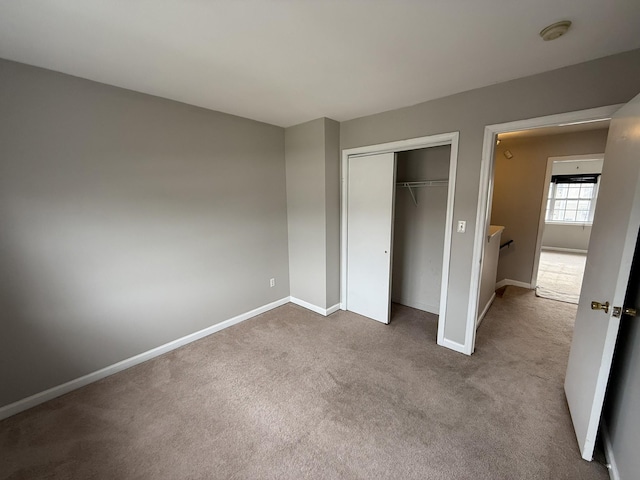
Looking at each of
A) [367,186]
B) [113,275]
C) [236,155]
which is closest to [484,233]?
[367,186]

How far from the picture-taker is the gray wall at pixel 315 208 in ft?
10.2

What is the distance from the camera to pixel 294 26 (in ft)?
4.56

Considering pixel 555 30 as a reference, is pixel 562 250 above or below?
below

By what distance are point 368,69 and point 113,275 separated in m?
2.63

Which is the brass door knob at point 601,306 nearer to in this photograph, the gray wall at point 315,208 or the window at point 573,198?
the gray wall at point 315,208

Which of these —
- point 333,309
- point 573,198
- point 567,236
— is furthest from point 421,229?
point 573,198

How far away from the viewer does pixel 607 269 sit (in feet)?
4.80

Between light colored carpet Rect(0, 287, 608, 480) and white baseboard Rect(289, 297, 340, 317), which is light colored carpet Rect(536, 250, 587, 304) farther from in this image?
white baseboard Rect(289, 297, 340, 317)

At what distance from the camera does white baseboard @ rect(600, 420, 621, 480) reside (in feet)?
4.47

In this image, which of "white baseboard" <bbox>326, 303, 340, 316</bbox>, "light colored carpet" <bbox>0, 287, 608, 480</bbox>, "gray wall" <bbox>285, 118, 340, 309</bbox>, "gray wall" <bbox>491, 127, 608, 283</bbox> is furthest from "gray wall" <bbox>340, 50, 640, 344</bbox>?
"gray wall" <bbox>491, 127, 608, 283</bbox>

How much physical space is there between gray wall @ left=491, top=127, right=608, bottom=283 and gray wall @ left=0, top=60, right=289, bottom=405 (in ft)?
13.2

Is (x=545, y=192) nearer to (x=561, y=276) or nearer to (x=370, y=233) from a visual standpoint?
(x=561, y=276)

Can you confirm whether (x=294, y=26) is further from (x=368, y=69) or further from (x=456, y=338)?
(x=456, y=338)

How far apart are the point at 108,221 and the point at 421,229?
11.0 feet
